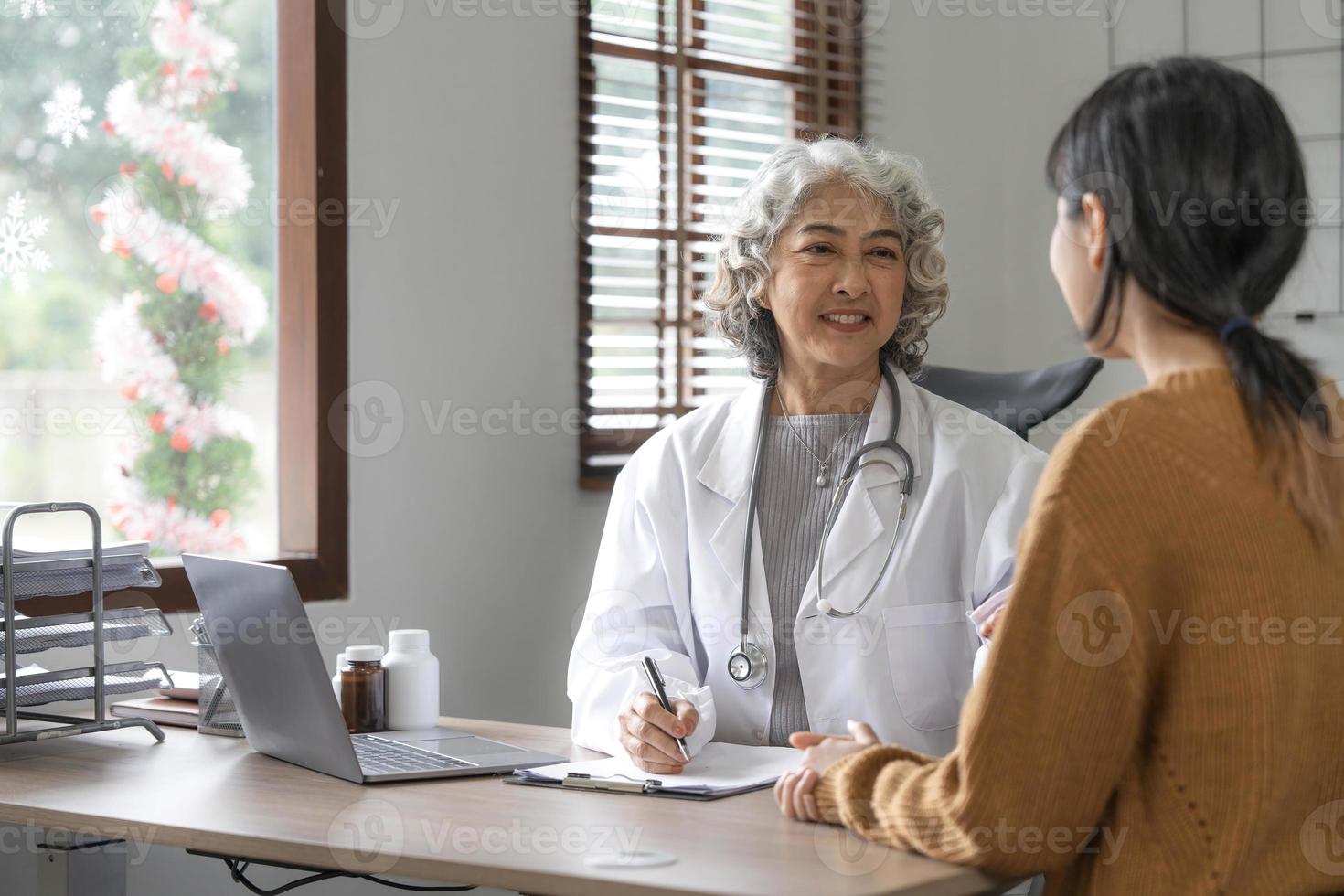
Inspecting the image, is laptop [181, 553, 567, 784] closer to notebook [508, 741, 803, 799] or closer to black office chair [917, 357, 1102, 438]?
notebook [508, 741, 803, 799]

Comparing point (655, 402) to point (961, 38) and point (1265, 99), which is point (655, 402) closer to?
point (961, 38)

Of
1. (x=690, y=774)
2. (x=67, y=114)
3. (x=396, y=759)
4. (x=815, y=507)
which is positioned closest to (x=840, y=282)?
(x=815, y=507)

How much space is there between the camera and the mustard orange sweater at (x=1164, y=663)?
120 centimetres

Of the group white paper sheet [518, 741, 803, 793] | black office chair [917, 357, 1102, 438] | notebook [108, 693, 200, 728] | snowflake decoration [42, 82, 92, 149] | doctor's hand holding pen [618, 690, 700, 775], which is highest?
snowflake decoration [42, 82, 92, 149]

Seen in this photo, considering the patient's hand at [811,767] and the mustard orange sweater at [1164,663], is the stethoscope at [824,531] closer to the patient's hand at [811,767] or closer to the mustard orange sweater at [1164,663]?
the patient's hand at [811,767]

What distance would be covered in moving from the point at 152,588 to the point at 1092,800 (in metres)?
1.70

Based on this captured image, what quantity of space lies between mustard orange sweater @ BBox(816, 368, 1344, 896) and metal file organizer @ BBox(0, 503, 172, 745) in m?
1.17

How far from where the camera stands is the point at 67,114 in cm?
249

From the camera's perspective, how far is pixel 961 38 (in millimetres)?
3977

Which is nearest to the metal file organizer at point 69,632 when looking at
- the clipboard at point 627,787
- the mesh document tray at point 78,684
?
the mesh document tray at point 78,684

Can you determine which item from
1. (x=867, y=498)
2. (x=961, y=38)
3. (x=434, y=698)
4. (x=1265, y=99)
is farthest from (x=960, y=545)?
(x=961, y=38)

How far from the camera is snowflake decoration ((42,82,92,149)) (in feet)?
8.11

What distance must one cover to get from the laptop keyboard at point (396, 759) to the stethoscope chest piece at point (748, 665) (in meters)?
0.46

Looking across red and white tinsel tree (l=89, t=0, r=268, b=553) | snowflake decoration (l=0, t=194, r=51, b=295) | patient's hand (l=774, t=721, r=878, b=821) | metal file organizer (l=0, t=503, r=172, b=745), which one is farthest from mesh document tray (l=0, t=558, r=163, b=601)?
patient's hand (l=774, t=721, r=878, b=821)
